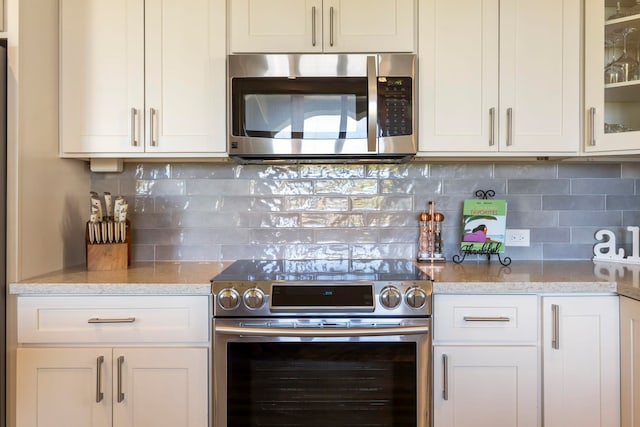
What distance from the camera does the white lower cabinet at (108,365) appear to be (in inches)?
62.8

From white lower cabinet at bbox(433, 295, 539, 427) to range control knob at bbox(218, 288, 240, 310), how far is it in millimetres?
716

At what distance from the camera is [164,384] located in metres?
1.61

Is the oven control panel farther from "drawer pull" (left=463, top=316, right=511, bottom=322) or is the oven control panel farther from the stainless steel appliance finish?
"drawer pull" (left=463, top=316, right=511, bottom=322)

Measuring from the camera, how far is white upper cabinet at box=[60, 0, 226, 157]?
1.89 meters

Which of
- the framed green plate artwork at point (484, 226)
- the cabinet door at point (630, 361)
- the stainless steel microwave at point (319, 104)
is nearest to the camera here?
the cabinet door at point (630, 361)

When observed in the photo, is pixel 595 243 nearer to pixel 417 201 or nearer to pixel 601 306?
pixel 601 306

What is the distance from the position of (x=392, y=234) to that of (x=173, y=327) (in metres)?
1.12

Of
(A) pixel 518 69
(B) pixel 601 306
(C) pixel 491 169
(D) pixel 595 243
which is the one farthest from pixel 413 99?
(D) pixel 595 243

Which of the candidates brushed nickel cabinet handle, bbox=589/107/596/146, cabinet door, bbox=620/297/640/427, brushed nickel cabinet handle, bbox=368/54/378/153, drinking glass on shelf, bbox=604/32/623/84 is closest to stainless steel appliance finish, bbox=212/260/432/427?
brushed nickel cabinet handle, bbox=368/54/378/153

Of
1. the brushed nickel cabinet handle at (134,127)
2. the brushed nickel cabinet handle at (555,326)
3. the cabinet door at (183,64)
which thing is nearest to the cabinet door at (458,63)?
the brushed nickel cabinet handle at (555,326)

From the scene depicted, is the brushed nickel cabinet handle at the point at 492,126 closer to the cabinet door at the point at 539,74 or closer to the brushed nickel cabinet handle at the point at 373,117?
the cabinet door at the point at 539,74

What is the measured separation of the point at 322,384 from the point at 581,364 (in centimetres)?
94

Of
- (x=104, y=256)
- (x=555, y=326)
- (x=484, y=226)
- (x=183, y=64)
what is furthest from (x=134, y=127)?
→ (x=555, y=326)

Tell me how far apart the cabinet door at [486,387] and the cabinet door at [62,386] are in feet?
3.92
